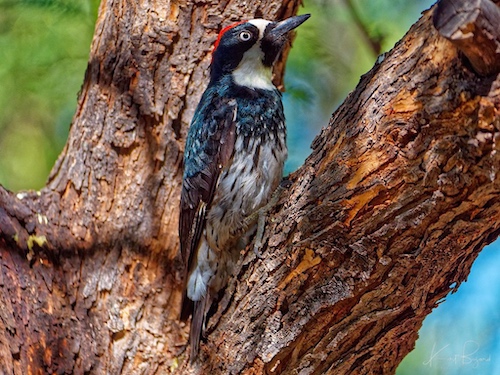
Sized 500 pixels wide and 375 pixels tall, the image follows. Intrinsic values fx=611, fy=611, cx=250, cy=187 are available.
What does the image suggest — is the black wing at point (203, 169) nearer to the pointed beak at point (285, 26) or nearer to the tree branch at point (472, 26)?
the pointed beak at point (285, 26)

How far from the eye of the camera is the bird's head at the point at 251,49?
342 centimetres

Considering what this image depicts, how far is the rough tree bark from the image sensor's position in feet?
6.25

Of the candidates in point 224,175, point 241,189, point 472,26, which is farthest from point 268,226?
point 472,26

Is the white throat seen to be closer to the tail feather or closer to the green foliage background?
the tail feather

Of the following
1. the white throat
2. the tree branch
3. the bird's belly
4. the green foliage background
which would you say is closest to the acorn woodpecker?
the bird's belly

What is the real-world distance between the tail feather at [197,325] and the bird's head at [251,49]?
1.26 m

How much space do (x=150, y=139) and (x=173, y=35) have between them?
2.00 ft

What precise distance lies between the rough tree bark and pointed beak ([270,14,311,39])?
228 millimetres

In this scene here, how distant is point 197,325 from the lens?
294 centimetres

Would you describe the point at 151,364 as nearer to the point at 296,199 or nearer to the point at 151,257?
the point at 151,257

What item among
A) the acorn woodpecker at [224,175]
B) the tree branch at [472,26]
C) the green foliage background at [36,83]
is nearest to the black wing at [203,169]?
the acorn woodpecker at [224,175]

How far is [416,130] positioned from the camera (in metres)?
1.90

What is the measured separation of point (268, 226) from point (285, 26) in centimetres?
138

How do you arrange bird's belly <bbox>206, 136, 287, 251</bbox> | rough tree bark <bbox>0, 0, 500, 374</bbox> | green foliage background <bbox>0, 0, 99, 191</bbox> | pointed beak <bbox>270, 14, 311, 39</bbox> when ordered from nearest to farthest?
1. rough tree bark <bbox>0, 0, 500, 374</bbox>
2. bird's belly <bbox>206, 136, 287, 251</bbox>
3. pointed beak <bbox>270, 14, 311, 39</bbox>
4. green foliage background <bbox>0, 0, 99, 191</bbox>
